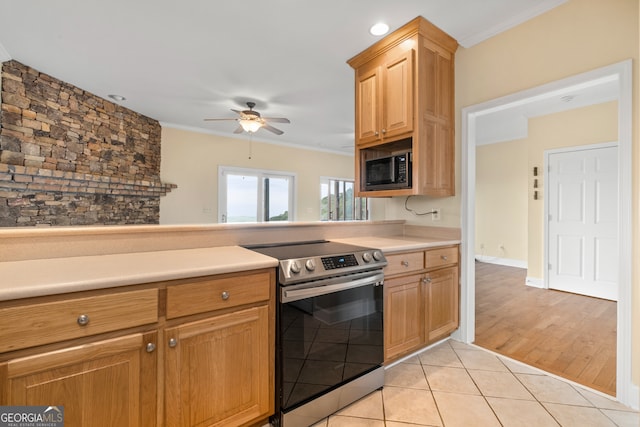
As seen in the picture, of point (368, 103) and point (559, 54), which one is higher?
point (559, 54)

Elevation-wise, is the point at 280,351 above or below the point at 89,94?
below

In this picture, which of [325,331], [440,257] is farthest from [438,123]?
[325,331]

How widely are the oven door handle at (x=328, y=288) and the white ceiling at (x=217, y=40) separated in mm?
1903

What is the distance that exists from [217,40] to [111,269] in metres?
2.20

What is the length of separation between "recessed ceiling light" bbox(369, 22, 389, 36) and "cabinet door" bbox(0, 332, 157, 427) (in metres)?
2.52

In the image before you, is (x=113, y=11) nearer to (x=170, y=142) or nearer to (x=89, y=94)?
(x=89, y=94)

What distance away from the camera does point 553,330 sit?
8.49 ft

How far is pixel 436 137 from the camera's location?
7.56 ft

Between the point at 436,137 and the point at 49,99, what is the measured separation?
4.12 metres

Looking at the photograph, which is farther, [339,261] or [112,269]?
[339,261]

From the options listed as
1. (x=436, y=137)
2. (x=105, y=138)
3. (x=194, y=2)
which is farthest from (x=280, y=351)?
(x=105, y=138)

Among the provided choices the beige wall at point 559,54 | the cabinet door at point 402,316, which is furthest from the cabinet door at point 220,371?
the beige wall at point 559,54

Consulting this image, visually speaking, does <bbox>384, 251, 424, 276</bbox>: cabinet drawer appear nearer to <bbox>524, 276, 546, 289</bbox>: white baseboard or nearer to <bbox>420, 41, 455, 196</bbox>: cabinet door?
<bbox>420, 41, 455, 196</bbox>: cabinet door

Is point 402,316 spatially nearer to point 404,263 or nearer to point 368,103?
point 404,263
